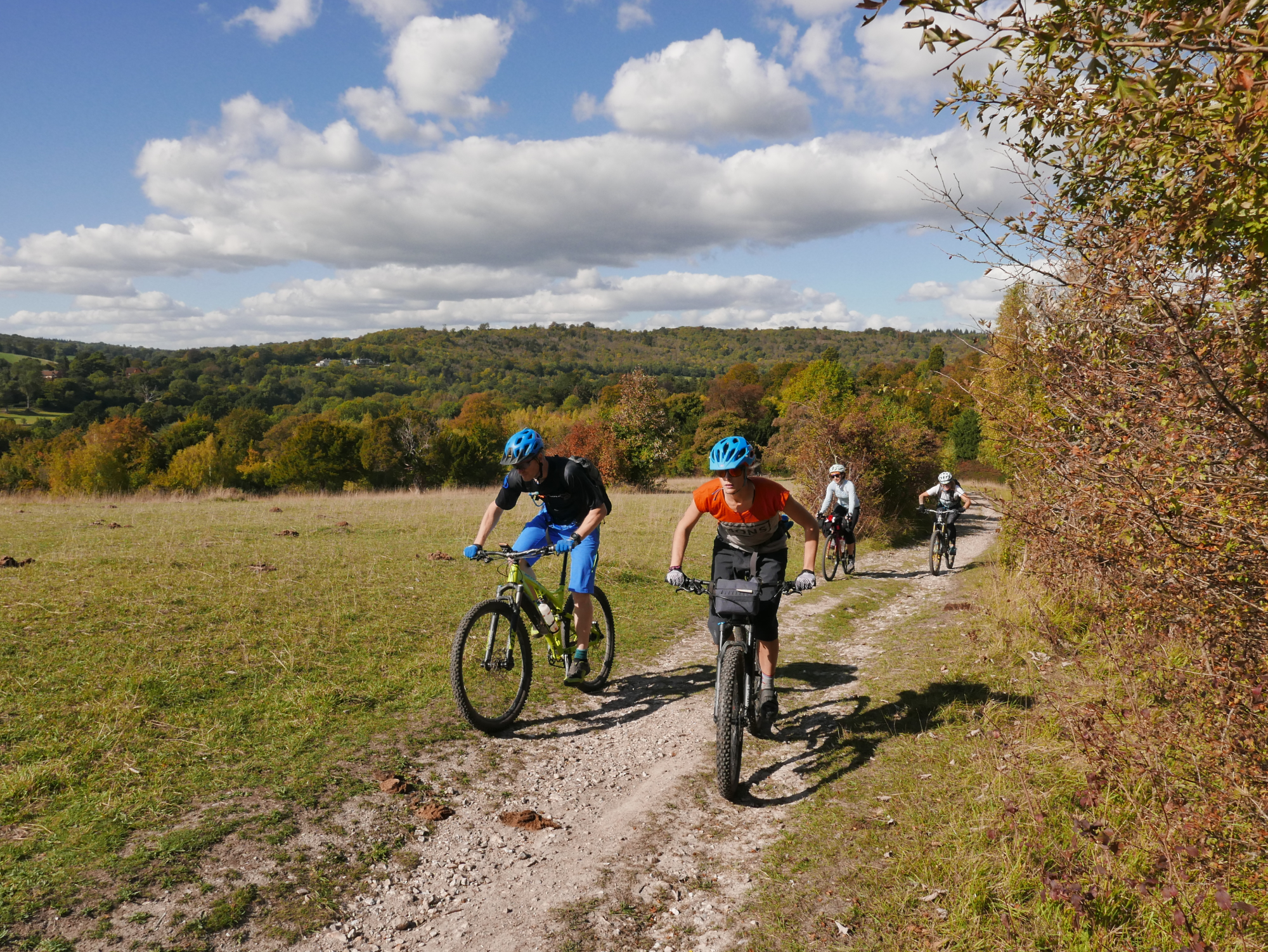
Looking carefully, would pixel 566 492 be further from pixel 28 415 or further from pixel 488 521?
pixel 28 415

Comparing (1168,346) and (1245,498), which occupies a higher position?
(1168,346)

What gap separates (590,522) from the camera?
5.99 m

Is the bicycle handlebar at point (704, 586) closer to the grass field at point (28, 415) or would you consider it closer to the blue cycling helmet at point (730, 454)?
the blue cycling helmet at point (730, 454)

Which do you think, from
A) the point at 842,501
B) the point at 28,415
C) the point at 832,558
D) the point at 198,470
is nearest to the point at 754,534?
the point at 842,501

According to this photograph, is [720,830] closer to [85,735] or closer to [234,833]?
Result: [234,833]

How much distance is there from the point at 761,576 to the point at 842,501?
7975mm

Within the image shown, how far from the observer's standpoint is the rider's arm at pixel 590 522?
234 inches

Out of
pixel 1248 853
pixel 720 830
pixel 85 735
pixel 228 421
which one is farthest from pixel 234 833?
pixel 228 421

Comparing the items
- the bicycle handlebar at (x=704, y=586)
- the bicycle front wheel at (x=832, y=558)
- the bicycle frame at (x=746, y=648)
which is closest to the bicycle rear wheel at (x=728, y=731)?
the bicycle frame at (x=746, y=648)

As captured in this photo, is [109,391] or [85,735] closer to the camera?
[85,735]

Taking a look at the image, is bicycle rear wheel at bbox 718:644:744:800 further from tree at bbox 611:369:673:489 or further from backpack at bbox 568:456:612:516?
tree at bbox 611:369:673:489

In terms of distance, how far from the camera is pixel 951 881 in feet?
11.9

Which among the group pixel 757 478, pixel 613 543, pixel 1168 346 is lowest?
pixel 613 543

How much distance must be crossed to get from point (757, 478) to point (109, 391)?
5069 inches
